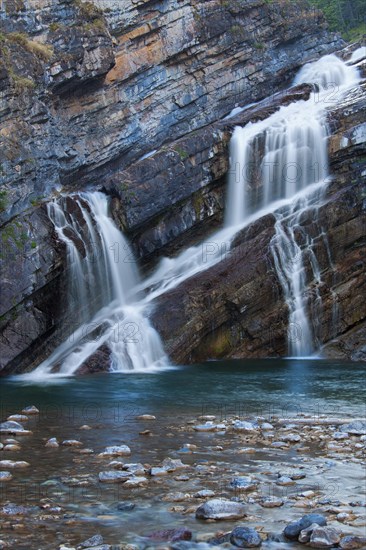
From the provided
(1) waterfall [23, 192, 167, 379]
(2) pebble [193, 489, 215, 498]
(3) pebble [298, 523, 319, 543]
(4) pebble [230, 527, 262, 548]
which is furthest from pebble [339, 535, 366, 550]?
(1) waterfall [23, 192, 167, 379]

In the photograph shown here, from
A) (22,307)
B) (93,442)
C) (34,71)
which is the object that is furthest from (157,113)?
(93,442)

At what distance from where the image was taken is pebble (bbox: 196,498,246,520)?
872 centimetres

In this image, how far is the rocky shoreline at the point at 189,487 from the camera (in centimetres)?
809

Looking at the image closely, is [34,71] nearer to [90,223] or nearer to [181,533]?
[90,223]

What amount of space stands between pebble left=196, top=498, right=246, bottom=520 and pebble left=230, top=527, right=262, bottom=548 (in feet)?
2.26

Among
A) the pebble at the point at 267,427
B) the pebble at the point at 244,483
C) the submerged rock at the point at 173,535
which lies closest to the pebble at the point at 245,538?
the submerged rock at the point at 173,535

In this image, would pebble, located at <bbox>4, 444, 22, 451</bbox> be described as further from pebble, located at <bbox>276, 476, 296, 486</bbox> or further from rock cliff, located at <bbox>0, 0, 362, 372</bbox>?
rock cliff, located at <bbox>0, 0, 362, 372</bbox>

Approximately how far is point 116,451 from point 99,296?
59.7ft

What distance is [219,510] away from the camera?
8797 millimetres

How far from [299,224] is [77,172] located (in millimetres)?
10640

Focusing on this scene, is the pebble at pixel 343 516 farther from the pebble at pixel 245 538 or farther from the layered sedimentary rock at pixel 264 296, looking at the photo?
the layered sedimentary rock at pixel 264 296

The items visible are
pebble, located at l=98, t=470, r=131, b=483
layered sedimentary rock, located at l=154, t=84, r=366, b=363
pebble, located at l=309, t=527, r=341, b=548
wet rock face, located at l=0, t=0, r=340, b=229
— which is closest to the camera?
pebble, located at l=309, t=527, r=341, b=548

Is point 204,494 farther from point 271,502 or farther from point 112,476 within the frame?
point 112,476

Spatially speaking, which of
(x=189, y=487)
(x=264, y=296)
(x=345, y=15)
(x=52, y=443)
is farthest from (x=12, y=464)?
(x=345, y=15)
